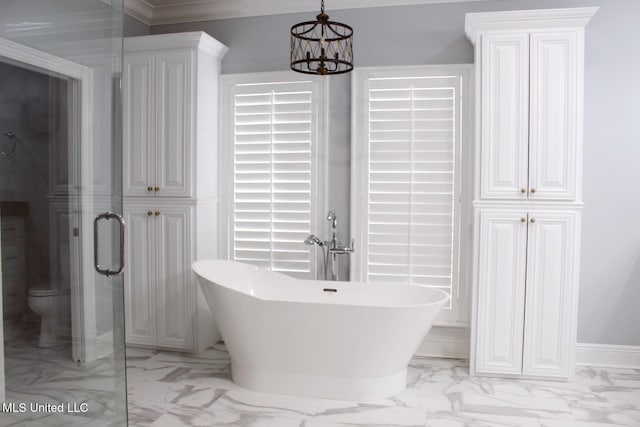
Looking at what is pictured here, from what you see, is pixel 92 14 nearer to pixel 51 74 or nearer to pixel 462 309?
pixel 51 74

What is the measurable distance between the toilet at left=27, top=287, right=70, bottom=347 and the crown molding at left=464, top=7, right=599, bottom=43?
290cm

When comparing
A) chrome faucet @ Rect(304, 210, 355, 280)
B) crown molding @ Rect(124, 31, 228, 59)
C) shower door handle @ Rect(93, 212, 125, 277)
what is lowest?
chrome faucet @ Rect(304, 210, 355, 280)

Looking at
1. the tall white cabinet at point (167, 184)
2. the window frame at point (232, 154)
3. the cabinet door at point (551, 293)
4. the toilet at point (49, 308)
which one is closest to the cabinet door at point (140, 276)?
the tall white cabinet at point (167, 184)

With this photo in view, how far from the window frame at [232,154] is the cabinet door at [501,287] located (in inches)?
48.0

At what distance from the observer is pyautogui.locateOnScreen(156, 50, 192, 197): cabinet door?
13.3ft

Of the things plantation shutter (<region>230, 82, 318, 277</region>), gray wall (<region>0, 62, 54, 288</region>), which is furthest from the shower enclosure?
plantation shutter (<region>230, 82, 318, 277</region>)

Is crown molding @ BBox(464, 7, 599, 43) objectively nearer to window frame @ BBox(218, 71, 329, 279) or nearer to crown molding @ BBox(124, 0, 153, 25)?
window frame @ BBox(218, 71, 329, 279)

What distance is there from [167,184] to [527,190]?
2488mm

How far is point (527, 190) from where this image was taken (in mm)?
3570

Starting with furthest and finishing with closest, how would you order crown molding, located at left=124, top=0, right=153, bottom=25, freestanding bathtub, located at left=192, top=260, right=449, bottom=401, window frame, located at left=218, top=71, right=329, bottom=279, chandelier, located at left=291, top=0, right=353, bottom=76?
crown molding, located at left=124, top=0, right=153, bottom=25 < window frame, located at left=218, top=71, right=329, bottom=279 < freestanding bathtub, located at left=192, top=260, right=449, bottom=401 < chandelier, located at left=291, top=0, right=353, bottom=76

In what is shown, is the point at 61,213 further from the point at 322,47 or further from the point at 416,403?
the point at 416,403

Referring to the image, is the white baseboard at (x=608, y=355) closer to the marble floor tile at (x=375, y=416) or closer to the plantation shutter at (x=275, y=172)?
the marble floor tile at (x=375, y=416)

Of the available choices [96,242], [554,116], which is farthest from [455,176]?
[96,242]

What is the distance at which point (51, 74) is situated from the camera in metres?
1.85
